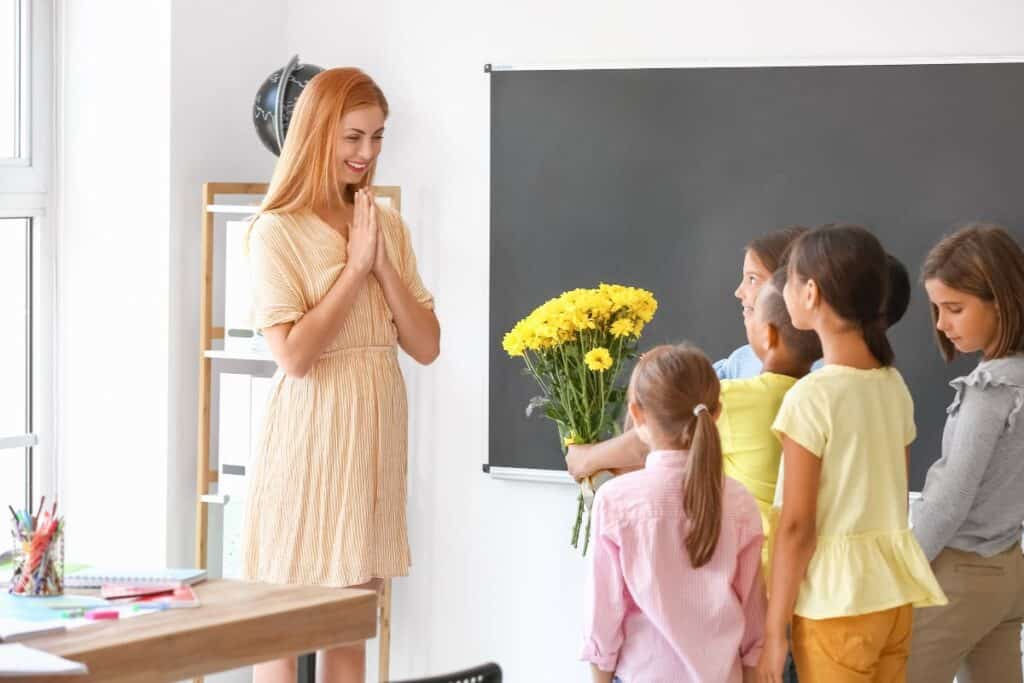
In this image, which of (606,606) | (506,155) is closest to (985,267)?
(606,606)

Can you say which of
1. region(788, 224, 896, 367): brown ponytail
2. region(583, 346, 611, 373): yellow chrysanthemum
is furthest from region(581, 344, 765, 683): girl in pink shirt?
region(583, 346, 611, 373): yellow chrysanthemum

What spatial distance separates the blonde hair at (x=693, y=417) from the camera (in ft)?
8.81

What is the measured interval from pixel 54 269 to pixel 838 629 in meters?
2.79

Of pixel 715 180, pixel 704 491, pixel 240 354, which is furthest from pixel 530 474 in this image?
pixel 704 491

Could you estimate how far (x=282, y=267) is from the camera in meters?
3.28

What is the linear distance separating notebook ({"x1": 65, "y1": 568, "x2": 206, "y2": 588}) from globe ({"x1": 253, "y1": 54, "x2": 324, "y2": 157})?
1.94 meters

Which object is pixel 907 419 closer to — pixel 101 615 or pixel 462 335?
pixel 101 615

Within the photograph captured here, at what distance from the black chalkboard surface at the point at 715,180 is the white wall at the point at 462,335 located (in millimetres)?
93

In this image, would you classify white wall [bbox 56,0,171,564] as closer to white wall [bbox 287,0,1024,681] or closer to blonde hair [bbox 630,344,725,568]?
white wall [bbox 287,0,1024,681]

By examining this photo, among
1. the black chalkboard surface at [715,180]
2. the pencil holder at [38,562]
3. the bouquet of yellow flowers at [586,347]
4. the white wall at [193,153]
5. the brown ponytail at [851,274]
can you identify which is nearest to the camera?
the pencil holder at [38,562]

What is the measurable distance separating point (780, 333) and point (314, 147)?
1074mm

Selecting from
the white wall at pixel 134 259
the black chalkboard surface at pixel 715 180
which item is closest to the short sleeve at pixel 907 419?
the black chalkboard surface at pixel 715 180

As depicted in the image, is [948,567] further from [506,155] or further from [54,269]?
[54,269]

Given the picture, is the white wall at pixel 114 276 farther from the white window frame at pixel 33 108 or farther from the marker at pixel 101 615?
the marker at pixel 101 615
